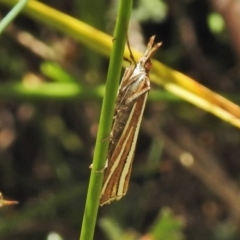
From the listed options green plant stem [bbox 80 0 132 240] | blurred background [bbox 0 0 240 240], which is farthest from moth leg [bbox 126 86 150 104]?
blurred background [bbox 0 0 240 240]

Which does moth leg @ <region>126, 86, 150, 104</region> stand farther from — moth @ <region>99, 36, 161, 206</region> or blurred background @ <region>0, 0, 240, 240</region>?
blurred background @ <region>0, 0, 240, 240</region>

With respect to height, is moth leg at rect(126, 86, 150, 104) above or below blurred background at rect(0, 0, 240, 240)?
above

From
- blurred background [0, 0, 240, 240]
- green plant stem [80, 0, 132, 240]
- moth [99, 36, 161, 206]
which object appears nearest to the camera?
green plant stem [80, 0, 132, 240]

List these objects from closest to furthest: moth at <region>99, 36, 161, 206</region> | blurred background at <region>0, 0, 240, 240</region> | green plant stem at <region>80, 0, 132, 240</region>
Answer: green plant stem at <region>80, 0, 132, 240</region>, moth at <region>99, 36, 161, 206</region>, blurred background at <region>0, 0, 240, 240</region>

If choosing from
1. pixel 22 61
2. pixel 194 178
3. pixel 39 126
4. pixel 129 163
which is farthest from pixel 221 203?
pixel 129 163

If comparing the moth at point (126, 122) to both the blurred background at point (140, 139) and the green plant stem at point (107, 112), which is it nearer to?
the green plant stem at point (107, 112)

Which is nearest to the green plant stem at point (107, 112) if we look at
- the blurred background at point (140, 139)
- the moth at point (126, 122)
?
the moth at point (126, 122)
